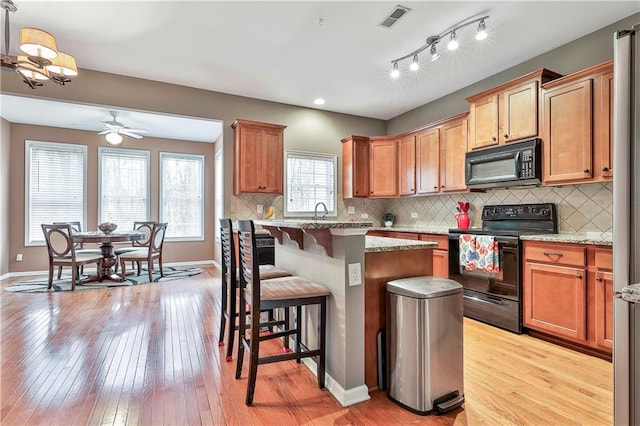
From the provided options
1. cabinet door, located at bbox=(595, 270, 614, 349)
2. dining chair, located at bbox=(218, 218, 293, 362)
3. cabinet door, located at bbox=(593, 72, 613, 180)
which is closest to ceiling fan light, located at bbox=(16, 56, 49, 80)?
dining chair, located at bbox=(218, 218, 293, 362)

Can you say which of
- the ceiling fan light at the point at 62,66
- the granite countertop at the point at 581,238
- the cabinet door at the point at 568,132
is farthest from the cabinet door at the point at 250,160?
the cabinet door at the point at 568,132

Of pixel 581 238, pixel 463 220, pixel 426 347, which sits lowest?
pixel 426 347

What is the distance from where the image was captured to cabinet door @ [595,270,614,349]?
2.44 meters

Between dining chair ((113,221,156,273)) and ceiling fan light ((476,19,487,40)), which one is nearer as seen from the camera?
ceiling fan light ((476,19,487,40))

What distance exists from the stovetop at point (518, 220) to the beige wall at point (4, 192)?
7.32 meters

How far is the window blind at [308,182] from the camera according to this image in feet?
17.3

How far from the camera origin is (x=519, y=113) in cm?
335

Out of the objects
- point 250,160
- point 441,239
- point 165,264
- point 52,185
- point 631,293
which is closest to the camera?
point 631,293

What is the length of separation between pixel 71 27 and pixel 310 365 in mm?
3803

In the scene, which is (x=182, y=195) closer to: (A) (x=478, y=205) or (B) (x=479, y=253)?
(A) (x=478, y=205)

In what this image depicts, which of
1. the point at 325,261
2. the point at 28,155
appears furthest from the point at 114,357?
the point at 28,155

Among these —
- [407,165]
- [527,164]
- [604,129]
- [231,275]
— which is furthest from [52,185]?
[604,129]

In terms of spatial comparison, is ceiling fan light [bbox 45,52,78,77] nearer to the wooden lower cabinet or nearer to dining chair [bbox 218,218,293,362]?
dining chair [bbox 218,218,293,362]

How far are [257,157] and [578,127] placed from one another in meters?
3.79
